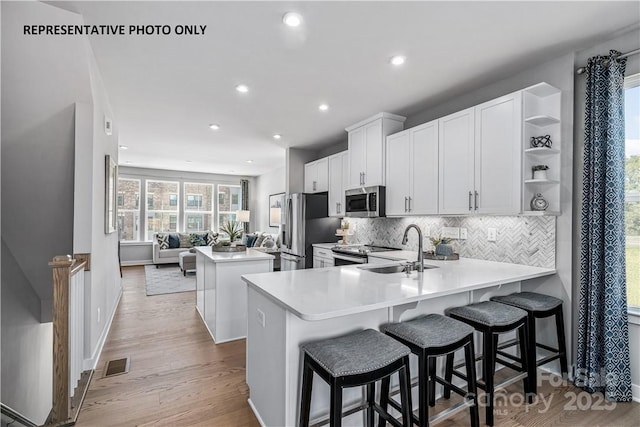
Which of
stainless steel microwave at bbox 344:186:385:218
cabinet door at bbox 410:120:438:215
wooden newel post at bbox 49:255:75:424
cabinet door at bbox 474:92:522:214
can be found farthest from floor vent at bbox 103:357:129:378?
cabinet door at bbox 474:92:522:214

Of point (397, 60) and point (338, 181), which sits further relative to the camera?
point (338, 181)

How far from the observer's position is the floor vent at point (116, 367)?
2576mm

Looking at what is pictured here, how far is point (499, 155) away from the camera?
2.64 metres

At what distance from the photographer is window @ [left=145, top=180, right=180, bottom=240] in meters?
8.50

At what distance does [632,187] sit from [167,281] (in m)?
6.70

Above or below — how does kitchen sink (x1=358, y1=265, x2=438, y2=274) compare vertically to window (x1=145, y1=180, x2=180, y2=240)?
below

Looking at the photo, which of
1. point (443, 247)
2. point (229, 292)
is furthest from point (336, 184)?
point (229, 292)

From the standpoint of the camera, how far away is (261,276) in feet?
7.11

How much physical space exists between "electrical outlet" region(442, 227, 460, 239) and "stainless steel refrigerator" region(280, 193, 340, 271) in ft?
7.00

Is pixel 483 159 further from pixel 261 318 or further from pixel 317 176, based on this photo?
pixel 317 176

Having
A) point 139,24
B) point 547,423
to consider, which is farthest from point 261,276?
point 547,423

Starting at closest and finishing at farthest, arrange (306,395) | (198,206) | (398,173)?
1. (306,395)
2. (398,173)
3. (198,206)

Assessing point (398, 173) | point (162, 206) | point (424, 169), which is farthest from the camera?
point (162, 206)

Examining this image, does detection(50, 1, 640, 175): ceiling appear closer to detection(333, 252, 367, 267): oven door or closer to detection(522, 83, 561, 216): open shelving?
detection(522, 83, 561, 216): open shelving
